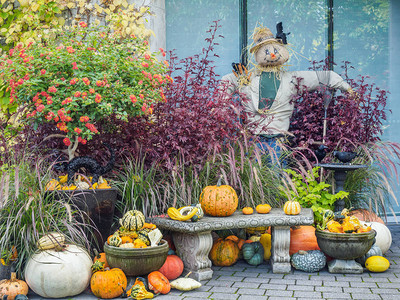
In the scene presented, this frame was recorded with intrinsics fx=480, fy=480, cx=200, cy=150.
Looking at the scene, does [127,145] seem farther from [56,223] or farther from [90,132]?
[56,223]

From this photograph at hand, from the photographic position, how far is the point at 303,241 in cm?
464

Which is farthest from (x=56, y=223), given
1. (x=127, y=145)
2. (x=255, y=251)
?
(x=255, y=251)

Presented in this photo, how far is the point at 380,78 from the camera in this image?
22.8 feet

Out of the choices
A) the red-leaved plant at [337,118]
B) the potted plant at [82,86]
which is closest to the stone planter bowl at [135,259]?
the potted plant at [82,86]

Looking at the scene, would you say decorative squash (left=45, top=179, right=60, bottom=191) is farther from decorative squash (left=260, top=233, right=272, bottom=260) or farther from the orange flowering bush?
decorative squash (left=260, top=233, right=272, bottom=260)

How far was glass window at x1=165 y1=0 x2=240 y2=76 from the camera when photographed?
669 cm

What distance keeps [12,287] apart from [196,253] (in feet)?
4.86

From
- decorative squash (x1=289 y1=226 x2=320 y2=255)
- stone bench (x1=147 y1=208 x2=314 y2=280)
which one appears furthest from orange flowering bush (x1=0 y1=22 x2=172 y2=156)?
decorative squash (x1=289 y1=226 x2=320 y2=255)

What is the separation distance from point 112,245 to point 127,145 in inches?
56.0

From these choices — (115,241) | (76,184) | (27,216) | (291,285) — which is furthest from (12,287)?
(291,285)

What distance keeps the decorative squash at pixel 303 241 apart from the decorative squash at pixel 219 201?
0.71 m

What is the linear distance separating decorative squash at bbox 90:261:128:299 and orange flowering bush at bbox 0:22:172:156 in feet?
4.17

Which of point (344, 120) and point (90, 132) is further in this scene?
point (344, 120)

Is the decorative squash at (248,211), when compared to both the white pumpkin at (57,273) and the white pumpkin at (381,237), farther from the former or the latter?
the white pumpkin at (57,273)
